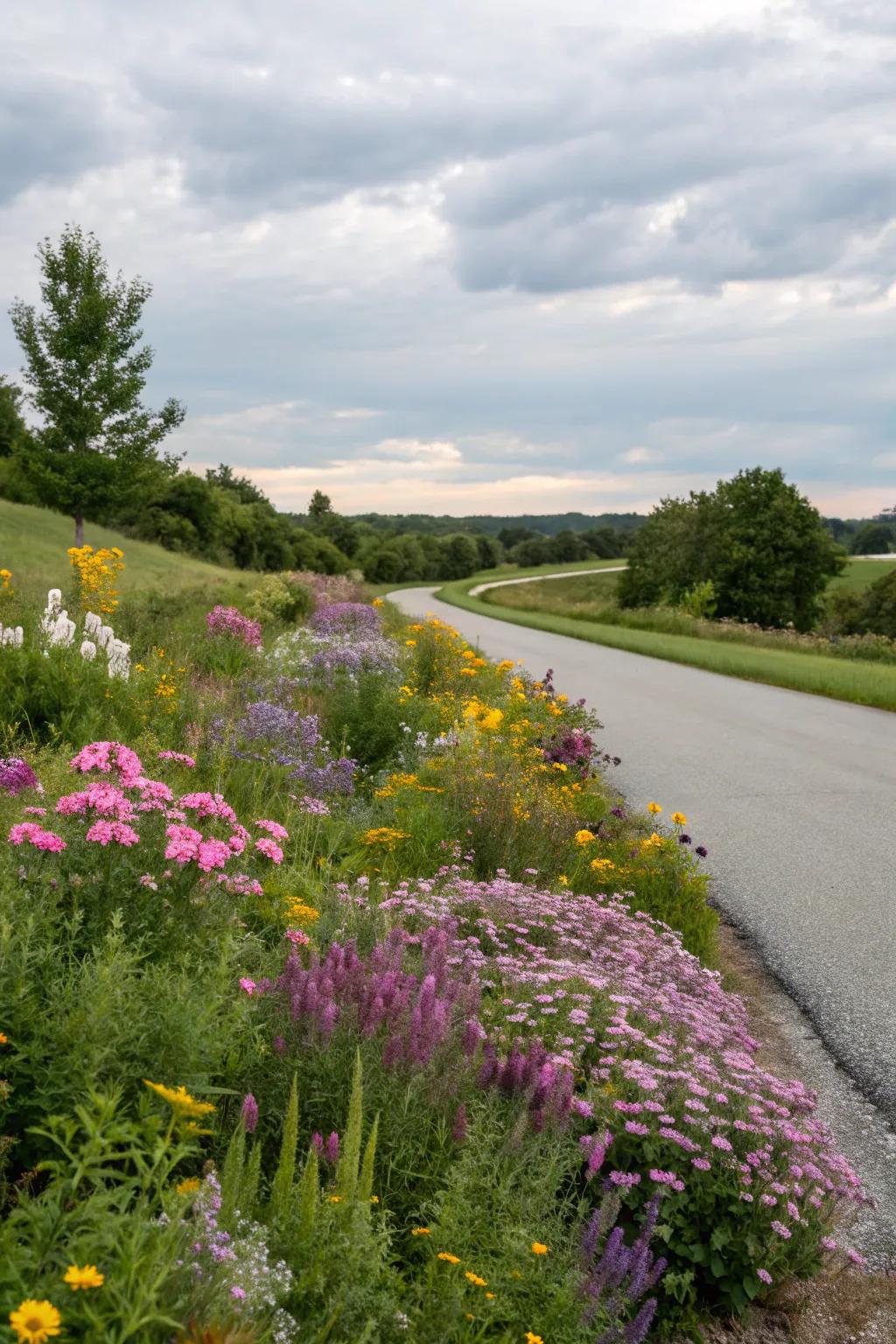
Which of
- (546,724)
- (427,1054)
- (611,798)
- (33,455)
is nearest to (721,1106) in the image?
(427,1054)

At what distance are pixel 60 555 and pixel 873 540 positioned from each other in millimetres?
111954

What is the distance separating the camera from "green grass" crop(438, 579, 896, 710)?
16547 millimetres

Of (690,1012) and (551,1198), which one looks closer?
(551,1198)

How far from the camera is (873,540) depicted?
407 feet

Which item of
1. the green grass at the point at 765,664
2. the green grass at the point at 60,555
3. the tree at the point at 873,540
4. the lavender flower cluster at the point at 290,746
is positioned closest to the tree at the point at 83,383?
the green grass at the point at 60,555

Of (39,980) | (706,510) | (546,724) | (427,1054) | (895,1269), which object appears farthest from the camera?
(706,510)

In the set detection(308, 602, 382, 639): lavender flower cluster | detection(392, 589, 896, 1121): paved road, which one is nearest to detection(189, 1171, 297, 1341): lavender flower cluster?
detection(392, 589, 896, 1121): paved road

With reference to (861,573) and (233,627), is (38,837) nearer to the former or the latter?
(233,627)

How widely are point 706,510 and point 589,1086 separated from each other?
55.8 meters

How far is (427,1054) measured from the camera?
296cm

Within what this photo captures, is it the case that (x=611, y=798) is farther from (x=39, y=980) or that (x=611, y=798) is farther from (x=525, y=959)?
(x=39, y=980)

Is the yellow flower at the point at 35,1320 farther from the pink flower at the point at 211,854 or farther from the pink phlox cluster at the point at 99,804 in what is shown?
the pink phlox cluster at the point at 99,804

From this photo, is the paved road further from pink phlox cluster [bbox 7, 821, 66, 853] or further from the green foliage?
the green foliage

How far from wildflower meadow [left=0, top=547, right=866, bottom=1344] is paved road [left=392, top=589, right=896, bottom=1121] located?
0.59 metres
